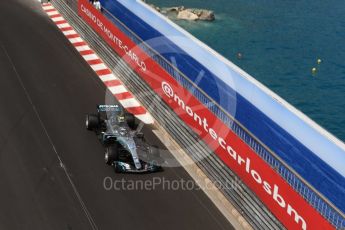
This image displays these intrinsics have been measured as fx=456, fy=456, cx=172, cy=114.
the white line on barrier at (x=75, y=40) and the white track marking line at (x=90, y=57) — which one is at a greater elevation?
the white line on barrier at (x=75, y=40)

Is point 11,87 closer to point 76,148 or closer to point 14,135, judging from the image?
point 14,135

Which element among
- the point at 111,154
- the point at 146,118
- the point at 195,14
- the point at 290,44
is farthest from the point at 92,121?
the point at 195,14

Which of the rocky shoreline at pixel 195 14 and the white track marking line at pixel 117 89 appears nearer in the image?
the white track marking line at pixel 117 89

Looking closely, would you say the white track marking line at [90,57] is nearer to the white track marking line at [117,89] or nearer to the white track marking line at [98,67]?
the white track marking line at [98,67]

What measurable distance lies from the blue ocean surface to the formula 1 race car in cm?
1663

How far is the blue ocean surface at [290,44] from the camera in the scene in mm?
33156

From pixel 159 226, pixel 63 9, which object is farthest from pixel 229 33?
pixel 159 226

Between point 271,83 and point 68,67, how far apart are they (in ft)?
58.7

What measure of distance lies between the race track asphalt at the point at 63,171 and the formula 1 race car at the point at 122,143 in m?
0.30

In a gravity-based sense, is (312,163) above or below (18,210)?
above

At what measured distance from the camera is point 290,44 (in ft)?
140

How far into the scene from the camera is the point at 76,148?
15.8m

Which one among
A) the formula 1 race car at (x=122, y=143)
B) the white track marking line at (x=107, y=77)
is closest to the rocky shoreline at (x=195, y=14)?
the white track marking line at (x=107, y=77)

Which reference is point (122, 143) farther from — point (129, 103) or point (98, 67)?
point (98, 67)
